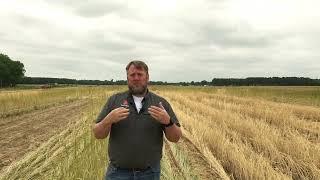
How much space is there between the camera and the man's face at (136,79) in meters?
4.39

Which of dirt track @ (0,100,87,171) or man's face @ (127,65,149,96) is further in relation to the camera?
dirt track @ (0,100,87,171)

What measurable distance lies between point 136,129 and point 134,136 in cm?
6

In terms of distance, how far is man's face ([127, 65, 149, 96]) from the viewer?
14.4 ft

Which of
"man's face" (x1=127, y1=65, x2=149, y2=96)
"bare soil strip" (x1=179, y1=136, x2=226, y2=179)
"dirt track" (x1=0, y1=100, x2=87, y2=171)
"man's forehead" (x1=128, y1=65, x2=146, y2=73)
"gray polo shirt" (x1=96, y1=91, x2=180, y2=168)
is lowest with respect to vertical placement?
"dirt track" (x1=0, y1=100, x2=87, y2=171)

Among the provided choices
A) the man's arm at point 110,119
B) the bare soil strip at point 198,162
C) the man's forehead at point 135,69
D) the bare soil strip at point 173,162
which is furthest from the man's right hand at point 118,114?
the bare soil strip at point 198,162

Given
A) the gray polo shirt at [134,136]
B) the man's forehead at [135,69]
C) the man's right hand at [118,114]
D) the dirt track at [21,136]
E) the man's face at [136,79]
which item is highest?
the man's forehead at [135,69]

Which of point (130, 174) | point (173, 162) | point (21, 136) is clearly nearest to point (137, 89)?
point (130, 174)

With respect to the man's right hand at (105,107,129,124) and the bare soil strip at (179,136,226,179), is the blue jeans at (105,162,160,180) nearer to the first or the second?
the man's right hand at (105,107,129,124)

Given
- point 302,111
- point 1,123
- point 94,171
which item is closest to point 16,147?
point 94,171

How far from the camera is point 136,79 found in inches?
173

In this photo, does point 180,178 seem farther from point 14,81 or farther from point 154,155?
point 14,81

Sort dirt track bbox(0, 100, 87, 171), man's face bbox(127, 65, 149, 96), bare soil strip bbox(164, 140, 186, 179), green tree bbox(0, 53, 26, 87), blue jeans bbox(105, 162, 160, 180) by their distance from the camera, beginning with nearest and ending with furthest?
man's face bbox(127, 65, 149, 96) < blue jeans bbox(105, 162, 160, 180) < bare soil strip bbox(164, 140, 186, 179) < dirt track bbox(0, 100, 87, 171) < green tree bbox(0, 53, 26, 87)

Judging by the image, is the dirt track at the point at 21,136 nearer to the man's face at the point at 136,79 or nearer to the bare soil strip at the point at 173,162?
the bare soil strip at the point at 173,162

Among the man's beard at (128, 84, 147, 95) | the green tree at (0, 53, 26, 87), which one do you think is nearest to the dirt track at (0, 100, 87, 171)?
the man's beard at (128, 84, 147, 95)
